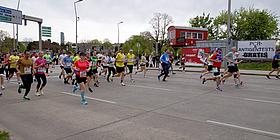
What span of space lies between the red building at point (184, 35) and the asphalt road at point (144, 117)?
37.0m

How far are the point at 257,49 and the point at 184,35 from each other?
874 inches

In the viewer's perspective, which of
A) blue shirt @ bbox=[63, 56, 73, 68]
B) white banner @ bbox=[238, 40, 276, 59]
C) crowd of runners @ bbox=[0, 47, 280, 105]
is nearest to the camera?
crowd of runners @ bbox=[0, 47, 280, 105]

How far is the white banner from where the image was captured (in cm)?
2412

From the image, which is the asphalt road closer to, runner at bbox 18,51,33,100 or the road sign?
runner at bbox 18,51,33,100

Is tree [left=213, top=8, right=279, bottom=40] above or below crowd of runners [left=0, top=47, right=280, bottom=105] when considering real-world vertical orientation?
above

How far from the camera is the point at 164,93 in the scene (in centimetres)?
980

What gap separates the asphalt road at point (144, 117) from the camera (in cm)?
494

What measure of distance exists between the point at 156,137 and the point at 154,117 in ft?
4.77

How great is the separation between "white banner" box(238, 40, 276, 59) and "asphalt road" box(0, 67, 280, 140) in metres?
17.1

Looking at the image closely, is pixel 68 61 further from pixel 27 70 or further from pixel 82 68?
pixel 82 68

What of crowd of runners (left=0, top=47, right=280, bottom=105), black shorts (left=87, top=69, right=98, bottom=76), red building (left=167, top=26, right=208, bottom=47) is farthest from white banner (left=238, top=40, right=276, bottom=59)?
red building (left=167, top=26, right=208, bottom=47)

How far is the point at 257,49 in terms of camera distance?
25.2m

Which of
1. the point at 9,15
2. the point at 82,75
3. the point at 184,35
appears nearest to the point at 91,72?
the point at 82,75

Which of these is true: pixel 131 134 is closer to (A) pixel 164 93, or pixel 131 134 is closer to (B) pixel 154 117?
(B) pixel 154 117
